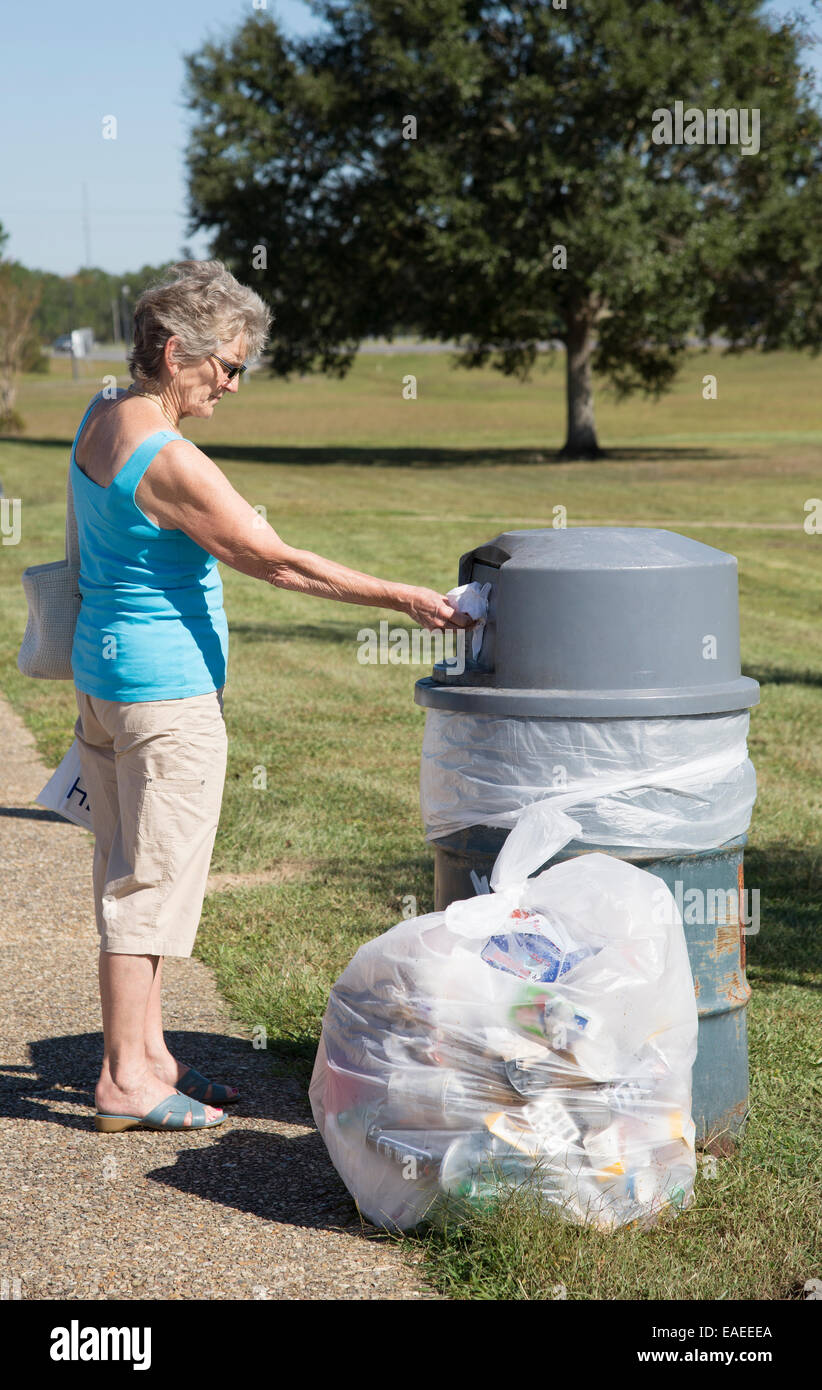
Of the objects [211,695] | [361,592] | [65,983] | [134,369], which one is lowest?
[65,983]

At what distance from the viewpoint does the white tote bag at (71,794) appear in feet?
12.4

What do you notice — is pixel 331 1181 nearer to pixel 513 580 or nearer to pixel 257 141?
pixel 513 580

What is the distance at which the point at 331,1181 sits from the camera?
3.11m

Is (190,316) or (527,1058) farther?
(190,316)

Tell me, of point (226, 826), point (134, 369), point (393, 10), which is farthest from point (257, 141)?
point (134, 369)

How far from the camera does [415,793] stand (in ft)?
21.7

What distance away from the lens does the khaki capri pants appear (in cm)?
319

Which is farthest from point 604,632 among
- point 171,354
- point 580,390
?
point 580,390

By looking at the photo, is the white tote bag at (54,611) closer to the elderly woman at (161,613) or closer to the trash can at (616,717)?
the elderly woman at (161,613)

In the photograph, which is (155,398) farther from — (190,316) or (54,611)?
(54,611)

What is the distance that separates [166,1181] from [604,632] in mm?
1493

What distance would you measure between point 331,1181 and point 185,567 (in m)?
1.37

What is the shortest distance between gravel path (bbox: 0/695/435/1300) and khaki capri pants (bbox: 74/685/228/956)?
1.54 ft

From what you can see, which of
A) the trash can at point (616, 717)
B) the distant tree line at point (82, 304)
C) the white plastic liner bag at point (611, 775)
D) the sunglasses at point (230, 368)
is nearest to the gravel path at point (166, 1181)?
the trash can at point (616, 717)
